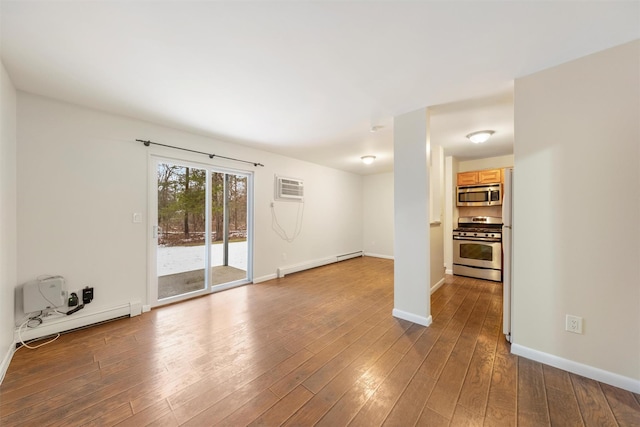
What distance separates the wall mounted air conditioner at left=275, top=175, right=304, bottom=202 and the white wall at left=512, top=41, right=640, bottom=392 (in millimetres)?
3691

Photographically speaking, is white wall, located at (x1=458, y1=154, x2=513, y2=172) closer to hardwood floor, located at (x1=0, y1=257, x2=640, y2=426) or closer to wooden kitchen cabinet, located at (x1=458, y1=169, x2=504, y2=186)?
wooden kitchen cabinet, located at (x1=458, y1=169, x2=504, y2=186)

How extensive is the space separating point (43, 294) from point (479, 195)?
21.4ft

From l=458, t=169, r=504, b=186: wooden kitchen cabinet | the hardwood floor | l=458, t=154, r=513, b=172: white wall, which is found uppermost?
l=458, t=154, r=513, b=172: white wall

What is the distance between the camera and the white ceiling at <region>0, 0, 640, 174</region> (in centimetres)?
139

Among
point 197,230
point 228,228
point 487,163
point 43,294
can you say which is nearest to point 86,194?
point 43,294

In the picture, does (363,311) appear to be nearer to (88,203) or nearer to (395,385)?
(395,385)

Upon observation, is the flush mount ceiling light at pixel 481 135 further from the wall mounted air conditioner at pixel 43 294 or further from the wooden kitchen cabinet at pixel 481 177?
the wall mounted air conditioner at pixel 43 294

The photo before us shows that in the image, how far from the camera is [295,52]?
174 centimetres

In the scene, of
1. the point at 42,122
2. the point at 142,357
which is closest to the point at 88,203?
the point at 42,122

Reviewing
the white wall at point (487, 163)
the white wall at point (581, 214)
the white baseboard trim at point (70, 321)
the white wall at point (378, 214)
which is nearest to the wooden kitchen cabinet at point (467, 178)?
the white wall at point (487, 163)

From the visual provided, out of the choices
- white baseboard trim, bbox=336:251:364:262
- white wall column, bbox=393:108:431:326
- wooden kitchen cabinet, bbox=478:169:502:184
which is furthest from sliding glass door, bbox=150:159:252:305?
wooden kitchen cabinet, bbox=478:169:502:184

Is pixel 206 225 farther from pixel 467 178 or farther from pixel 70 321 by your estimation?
pixel 467 178

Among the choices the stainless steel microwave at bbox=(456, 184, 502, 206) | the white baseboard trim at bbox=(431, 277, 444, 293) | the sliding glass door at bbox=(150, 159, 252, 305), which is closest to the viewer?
the sliding glass door at bbox=(150, 159, 252, 305)

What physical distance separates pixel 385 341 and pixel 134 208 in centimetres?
336
